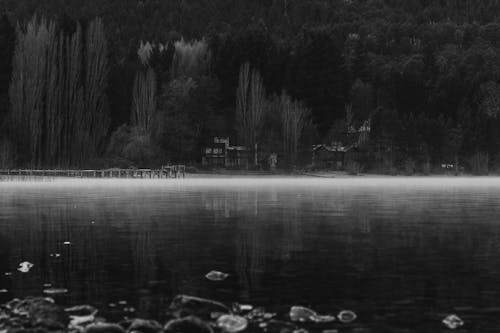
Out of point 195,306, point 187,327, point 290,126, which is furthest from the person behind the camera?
point 290,126

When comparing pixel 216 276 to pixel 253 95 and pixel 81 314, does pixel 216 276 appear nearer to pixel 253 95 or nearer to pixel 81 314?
pixel 81 314

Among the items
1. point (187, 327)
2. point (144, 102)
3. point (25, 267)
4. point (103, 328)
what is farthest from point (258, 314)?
point (144, 102)

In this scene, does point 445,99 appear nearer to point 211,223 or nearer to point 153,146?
point 153,146

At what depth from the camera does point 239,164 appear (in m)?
85.2

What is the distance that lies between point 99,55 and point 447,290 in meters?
67.7

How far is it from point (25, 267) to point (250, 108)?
69.5 meters

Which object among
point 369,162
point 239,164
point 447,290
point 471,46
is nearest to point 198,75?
point 239,164

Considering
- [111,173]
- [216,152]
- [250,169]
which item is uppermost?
[216,152]

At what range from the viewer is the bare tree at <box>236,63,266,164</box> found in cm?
8256

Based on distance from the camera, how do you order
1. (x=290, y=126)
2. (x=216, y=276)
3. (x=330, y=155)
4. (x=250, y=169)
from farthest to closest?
(x=330, y=155), (x=290, y=126), (x=250, y=169), (x=216, y=276)

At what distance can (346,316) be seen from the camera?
410 inches

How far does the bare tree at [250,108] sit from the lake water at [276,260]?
2110 inches

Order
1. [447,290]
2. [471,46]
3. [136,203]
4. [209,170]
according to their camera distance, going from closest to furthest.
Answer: [447,290], [136,203], [209,170], [471,46]

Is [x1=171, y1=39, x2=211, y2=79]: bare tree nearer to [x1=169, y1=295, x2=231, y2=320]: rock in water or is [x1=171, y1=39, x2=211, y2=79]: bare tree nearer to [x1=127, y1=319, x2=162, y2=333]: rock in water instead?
[x1=169, y1=295, x2=231, y2=320]: rock in water
